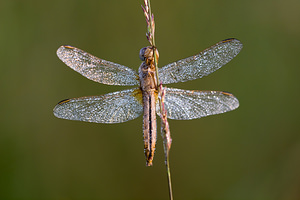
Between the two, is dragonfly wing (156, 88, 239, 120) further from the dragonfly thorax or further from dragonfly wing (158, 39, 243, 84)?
the dragonfly thorax

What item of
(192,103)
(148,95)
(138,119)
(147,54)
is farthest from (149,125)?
(138,119)

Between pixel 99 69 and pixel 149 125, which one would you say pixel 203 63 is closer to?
pixel 149 125

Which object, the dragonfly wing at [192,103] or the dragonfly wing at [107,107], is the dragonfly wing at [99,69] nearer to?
the dragonfly wing at [107,107]

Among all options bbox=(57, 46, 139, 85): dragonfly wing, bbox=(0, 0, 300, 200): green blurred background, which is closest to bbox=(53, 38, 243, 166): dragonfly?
bbox=(57, 46, 139, 85): dragonfly wing

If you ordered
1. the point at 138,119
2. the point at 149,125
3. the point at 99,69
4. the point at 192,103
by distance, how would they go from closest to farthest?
the point at 149,125
the point at 192,103
the point at 99,69
the point at 138,119
